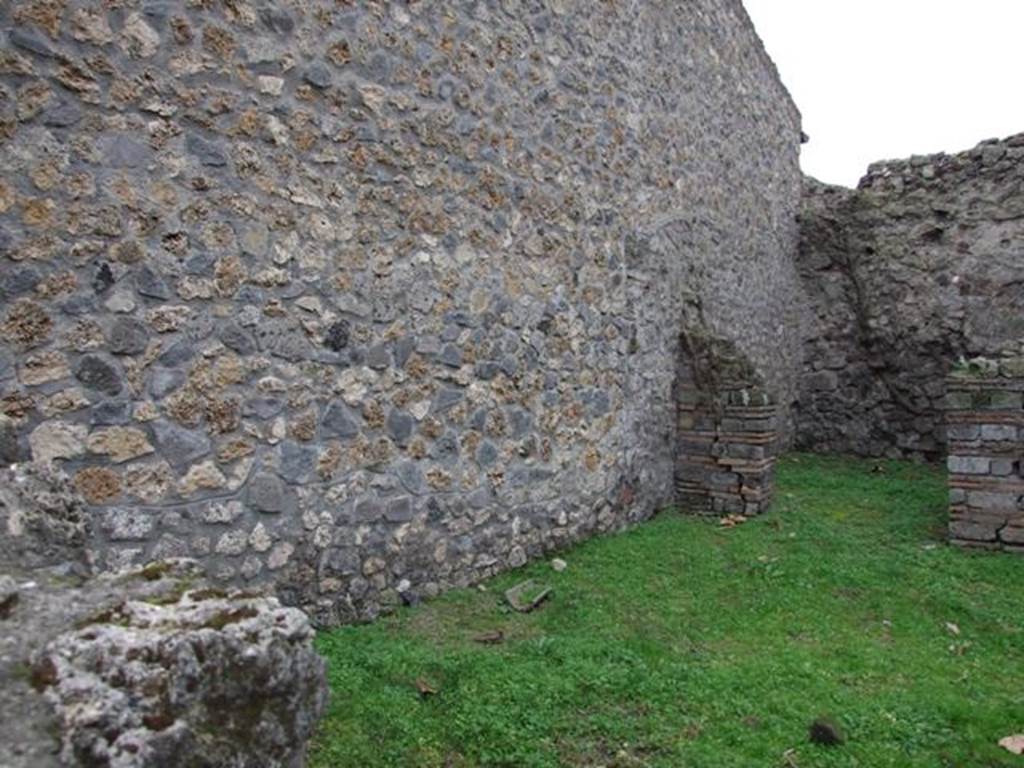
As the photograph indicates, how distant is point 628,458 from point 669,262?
1945 mm

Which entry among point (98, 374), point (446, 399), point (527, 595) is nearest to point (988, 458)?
point (527, 595)

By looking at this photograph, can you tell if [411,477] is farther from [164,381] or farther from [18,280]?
[18,280]

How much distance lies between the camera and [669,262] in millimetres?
7707

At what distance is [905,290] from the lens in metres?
11.1

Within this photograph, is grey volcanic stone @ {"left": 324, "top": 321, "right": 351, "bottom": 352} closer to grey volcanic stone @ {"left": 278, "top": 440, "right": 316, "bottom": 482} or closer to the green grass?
grey volcanic stone @ {"left": 278, "top": 440, "right": 316, "bottom": 482}

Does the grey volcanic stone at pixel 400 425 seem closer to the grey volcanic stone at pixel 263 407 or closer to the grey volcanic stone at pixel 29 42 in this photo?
the grey volcanic stone at pixel 263 407

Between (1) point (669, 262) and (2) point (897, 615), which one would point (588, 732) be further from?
(1) point (669, 262)

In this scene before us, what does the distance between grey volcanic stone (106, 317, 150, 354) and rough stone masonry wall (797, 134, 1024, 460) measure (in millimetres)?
9799

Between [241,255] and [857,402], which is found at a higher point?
[241,255]

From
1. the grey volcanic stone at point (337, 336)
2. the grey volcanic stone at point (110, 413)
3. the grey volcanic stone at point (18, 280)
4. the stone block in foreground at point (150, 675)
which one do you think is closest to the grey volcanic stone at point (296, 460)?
the grey volcanic stone at point (337, 336)

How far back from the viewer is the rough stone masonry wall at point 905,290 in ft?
34.4

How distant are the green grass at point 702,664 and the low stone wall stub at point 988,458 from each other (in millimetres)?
282

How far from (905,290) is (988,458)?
5.21 meters

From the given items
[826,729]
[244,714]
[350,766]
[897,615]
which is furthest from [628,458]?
[244,714]
